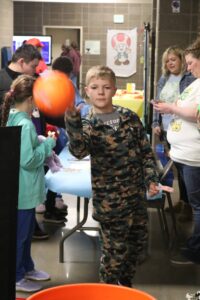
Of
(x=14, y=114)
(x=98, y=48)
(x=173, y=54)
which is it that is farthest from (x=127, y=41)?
(x=14, y=114)

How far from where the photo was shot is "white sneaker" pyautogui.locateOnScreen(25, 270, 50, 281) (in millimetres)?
3266

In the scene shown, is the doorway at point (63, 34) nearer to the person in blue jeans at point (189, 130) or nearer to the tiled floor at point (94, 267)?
the tiled floor at point (94, 267)

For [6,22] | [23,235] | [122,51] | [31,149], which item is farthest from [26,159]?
[122,51]

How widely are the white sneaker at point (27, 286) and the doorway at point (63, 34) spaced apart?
9.69 metres

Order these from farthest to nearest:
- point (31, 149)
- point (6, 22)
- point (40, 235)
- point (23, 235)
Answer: point (6, 22) → point (40, 235) → point (23, 235) → point (31, 149)

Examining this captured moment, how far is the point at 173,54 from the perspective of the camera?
14.3ft

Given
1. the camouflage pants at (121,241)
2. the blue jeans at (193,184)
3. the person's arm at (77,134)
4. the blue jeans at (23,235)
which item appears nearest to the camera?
the person's arm at (77,134)

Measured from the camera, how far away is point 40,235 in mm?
4094

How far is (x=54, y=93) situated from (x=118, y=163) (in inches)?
43.9

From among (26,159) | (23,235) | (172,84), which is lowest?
(23,235)

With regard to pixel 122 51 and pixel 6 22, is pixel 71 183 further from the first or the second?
pixel 122 51

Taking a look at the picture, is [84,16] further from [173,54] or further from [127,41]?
[173,54]

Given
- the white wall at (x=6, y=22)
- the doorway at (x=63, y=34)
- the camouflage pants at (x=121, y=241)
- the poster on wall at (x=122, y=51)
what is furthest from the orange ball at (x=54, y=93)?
the doorway at (x=63, y=34)

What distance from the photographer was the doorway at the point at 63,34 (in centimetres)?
1238
